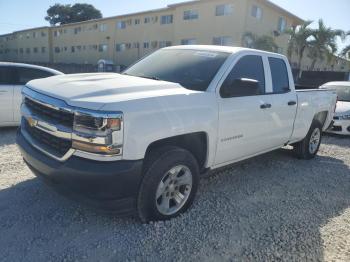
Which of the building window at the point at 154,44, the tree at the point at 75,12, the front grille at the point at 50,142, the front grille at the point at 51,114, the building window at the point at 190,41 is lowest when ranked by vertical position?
the front grille at the point at 50,142

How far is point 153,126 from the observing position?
9.37 ft

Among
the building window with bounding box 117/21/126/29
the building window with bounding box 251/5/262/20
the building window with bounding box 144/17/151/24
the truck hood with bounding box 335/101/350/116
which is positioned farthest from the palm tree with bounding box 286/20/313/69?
the truck hood with bounding box 335/101/350/116

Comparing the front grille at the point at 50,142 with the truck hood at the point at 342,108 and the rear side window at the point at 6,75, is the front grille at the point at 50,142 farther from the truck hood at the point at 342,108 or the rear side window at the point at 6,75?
the truck hood at the point at 342,108

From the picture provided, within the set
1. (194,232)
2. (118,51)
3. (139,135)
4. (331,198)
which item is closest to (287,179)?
(331,198)

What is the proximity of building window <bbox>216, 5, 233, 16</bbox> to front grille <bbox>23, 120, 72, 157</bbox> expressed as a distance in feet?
79.3

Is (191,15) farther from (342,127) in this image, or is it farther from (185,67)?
(185,67)

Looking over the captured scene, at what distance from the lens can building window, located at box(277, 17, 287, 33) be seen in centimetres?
2912

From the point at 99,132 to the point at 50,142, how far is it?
654mm

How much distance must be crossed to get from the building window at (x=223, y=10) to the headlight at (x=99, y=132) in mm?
24507

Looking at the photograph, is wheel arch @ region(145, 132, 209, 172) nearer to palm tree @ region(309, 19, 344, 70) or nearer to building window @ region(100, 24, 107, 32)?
palm tree @ region(309, 19, 344, 70)

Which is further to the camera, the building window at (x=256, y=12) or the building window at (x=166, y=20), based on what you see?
the building window at (x=166, y=20)

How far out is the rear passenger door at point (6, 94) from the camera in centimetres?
659

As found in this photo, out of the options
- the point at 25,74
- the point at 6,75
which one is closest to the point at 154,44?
the point at 25,74

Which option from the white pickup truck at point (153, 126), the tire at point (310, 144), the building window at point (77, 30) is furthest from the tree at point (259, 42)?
the building window at point (77, 30)
